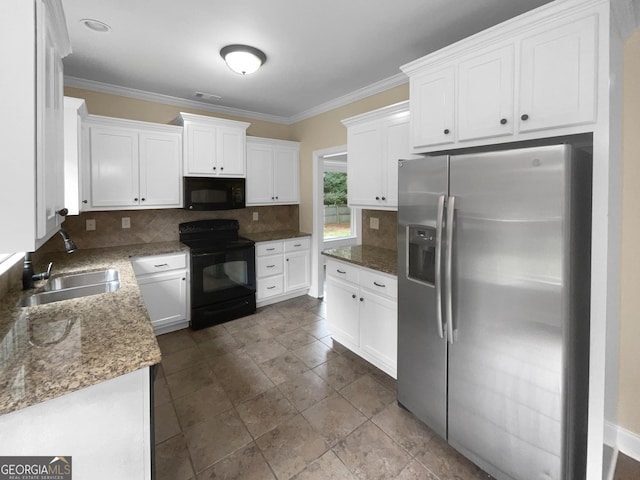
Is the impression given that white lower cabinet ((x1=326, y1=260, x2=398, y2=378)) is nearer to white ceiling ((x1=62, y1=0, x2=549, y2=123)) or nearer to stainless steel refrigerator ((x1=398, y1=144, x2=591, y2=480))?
stainless steel refrigerator ((x1=398, y1=144, x2=591, y2=480))

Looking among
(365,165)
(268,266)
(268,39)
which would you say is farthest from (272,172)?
(268,39)

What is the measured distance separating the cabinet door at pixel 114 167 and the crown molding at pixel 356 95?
7.13 feet

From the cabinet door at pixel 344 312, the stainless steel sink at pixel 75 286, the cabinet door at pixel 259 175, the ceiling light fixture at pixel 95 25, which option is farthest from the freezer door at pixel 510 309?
the cabinet door at pixel 259 175

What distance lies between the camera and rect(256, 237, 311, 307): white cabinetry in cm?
396

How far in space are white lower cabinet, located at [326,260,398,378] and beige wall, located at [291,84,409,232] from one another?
65.9 inches

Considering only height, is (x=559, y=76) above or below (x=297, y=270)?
above

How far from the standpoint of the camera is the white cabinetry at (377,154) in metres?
2.58

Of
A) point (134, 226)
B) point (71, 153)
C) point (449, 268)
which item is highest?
point (71, 153)

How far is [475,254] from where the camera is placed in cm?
157

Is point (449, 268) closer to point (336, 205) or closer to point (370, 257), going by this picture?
point (370, 257)

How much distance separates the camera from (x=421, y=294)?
1861 mm

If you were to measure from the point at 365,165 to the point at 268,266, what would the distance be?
1879mm

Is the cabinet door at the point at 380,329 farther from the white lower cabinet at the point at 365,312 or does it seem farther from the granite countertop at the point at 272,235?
the granite countertop at the point at 272,235

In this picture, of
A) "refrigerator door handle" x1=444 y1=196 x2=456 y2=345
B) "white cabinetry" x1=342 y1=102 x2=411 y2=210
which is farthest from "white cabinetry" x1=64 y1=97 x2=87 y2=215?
"refrigerator door handle" x1=444 y1=196 x2=456 y2=345
